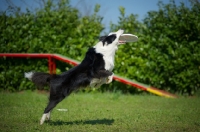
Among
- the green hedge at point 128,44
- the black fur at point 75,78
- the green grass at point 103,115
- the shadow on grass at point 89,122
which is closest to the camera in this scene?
the green grass at point 103,115

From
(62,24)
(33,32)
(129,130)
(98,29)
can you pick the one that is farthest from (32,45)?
(129,130)

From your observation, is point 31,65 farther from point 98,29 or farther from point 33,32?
point 98,29

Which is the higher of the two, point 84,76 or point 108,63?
point 108,63

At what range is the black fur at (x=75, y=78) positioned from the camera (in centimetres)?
587

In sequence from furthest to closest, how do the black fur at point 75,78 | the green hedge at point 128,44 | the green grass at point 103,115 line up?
the green hedge at point 128,44 < the black fur at point 75,78 < the green grass at point 103,115

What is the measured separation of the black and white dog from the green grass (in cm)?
53

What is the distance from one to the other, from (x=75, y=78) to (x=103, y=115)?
1551 mm

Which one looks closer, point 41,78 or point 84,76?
point 84,76

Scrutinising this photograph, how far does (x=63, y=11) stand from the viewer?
11.6m

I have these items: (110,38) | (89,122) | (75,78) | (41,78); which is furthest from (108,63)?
(41,78)

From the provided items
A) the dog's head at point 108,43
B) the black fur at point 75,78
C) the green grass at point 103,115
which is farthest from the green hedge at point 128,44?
the black fur at point 75,78

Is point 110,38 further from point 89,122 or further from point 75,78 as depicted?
point 89,122

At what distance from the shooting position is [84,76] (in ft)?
19.6

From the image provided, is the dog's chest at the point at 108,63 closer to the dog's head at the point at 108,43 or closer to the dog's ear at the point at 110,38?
the dog's head at the point at 108,43
